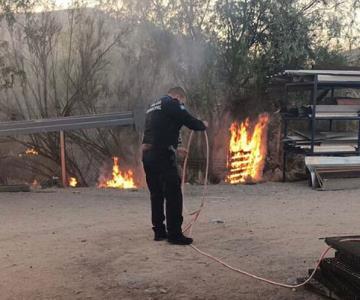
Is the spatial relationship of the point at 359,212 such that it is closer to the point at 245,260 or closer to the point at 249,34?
the point at 245,260

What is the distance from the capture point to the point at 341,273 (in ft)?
15.1

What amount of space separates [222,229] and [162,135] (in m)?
1.61

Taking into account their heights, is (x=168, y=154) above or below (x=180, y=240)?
above

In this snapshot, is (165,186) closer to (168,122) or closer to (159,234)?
(159,234)

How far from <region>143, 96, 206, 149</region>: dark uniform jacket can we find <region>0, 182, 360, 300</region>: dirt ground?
1239 millimetres

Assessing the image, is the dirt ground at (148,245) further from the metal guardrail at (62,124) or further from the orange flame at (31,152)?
the orange flame at (31,152)

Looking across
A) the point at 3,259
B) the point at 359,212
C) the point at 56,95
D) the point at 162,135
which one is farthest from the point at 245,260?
the point at 56,95

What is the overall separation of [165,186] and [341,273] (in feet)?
8.47

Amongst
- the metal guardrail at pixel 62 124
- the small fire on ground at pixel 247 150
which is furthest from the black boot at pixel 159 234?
the small fire on ground at pixel 247 150

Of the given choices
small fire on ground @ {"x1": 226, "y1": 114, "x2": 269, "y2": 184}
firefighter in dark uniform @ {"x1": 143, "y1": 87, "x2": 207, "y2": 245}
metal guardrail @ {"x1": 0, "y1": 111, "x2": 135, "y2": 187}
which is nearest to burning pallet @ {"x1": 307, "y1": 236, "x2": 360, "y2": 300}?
firefighter in dark uniform @ {"x1": 143, "y1": 87, "x2": 207, "y2": 245}

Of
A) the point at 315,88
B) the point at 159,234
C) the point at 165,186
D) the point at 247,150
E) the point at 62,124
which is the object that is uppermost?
the point at 315,88

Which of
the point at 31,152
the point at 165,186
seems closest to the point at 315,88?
the point at 165,186

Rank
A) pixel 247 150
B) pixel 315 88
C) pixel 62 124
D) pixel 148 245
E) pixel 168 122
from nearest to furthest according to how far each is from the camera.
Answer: pixel 148 245, pixel 168 122, pixel 315 88, pixel 62 124, pixel 247 150

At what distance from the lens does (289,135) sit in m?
12.3
